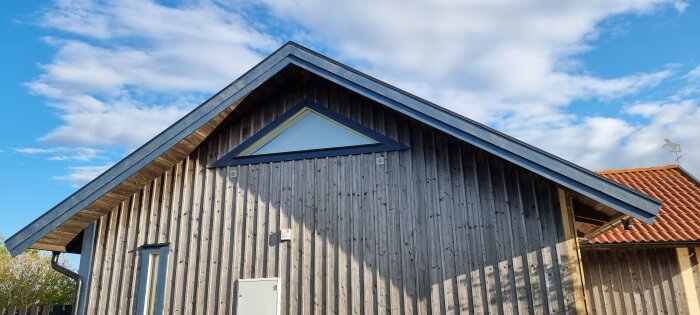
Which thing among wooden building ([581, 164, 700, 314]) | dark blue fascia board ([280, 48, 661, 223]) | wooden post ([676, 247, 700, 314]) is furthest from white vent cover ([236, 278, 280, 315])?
wooden post ([676, 247, 700, 314])

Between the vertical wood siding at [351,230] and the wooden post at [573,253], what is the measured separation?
0.09 meters

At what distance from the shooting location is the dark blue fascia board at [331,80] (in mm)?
6918

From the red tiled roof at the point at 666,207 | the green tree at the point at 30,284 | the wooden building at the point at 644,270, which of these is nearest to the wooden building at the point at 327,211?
the wooden building at the point at 644,270

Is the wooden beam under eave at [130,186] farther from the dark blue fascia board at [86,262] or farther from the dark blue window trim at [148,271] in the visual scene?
the dark blue window trim at [148,271]

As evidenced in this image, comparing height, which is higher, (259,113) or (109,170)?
(259,113)

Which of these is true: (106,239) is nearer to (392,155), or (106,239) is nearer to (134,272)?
(134,272)

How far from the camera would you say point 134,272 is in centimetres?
881

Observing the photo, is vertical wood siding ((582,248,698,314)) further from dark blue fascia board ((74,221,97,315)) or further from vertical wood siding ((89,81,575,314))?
dark blue fascia board ((74,221,97,315))

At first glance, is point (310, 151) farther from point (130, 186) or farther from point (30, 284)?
point (30, 284)

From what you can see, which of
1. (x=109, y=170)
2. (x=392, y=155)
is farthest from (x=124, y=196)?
(x=392, y=155)

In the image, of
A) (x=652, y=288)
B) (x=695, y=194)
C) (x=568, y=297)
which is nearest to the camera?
(x=568, y=297)

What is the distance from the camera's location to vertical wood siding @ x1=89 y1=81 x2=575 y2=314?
23.5 feet

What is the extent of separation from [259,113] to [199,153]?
1.33 meters

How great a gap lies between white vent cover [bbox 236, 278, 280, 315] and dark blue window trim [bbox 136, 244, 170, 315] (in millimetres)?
1455
